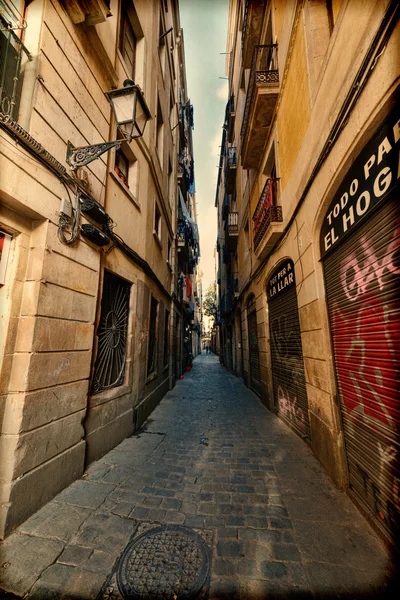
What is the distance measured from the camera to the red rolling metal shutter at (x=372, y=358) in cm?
239

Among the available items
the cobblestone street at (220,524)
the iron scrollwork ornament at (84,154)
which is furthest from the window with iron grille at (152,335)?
the iron scrollwork ornament at (84,154)

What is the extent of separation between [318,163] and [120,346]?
510 centimetres

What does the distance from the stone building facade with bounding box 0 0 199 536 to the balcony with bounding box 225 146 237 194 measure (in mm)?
8788

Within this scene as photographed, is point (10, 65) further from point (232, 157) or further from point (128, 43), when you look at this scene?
point (232, 157)

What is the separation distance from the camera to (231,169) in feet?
44.5

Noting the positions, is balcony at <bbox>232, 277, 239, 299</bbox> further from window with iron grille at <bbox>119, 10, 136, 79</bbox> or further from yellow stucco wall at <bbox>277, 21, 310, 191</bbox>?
window with iron grille at <bbox>119, 10, 136, 79</bbox>

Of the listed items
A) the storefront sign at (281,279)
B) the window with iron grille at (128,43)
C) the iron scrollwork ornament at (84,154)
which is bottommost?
the storefront sign at (281,279)

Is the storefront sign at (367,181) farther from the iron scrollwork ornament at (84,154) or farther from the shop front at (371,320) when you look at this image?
the iron scrollwork ornament at (84,154)

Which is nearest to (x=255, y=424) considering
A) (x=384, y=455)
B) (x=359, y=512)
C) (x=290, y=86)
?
(x=359, y=512)

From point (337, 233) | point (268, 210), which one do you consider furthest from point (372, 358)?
point (268, 210)

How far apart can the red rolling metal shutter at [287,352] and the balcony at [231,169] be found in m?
9.31

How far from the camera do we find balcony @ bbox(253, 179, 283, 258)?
234 inches

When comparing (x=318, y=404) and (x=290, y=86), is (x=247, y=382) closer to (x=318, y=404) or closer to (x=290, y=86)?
(x=318, y=404)

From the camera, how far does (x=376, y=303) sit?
8.75 feet
